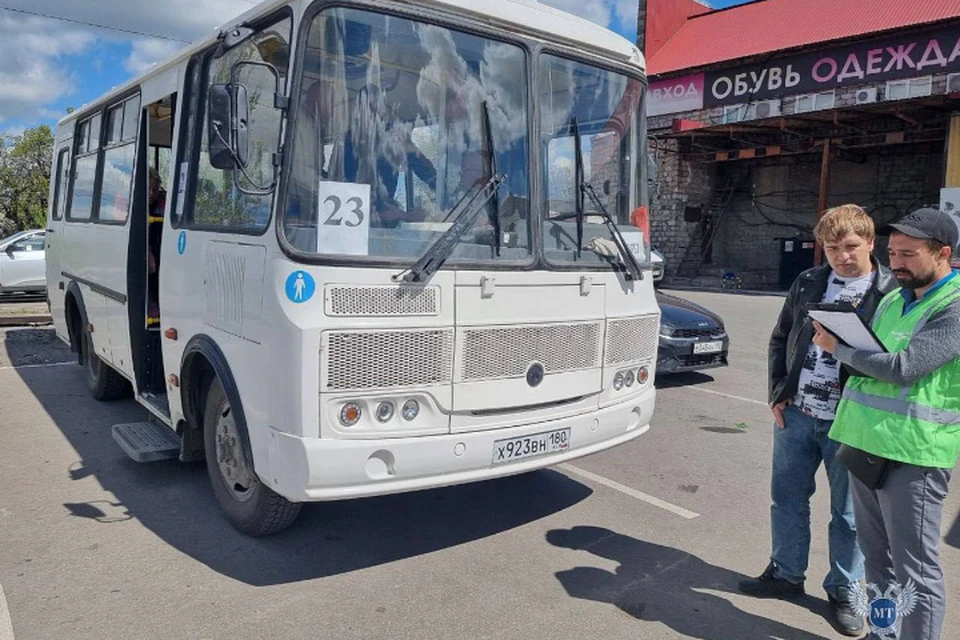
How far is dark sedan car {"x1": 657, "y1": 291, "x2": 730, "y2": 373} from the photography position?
→ 29.7 ft

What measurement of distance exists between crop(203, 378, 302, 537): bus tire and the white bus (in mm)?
17

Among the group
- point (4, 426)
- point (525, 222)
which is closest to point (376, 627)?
point (525, 222)

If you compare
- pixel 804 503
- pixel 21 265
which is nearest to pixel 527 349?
pixel 804 503

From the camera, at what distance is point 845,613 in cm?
363

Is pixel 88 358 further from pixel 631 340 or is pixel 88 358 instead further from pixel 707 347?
pixel 707 347

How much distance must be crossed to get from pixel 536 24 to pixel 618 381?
2103 mm

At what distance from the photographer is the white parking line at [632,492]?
509 centimetres

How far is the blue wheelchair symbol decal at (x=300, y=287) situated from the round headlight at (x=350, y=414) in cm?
53

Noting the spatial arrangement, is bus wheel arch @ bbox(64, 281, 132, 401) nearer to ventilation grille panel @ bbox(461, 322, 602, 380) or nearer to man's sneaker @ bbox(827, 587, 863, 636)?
ventilation grille panel @ bbox(461, 322, 602, 380)

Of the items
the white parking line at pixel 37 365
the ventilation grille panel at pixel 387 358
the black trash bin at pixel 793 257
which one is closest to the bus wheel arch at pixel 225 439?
the ventilation grille panel at pixel 387 358

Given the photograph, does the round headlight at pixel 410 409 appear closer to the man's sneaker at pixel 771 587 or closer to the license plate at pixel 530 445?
the license plate at pixel 530 445

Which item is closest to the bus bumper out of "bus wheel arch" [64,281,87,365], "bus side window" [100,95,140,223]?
"bus side window" [100,95,140,223]

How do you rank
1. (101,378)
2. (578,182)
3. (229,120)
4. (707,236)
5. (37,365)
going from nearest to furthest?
(229,120) → (578,182) → (101,378) → (37,365) → (707,236)

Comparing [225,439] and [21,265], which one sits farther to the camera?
[21,265]
